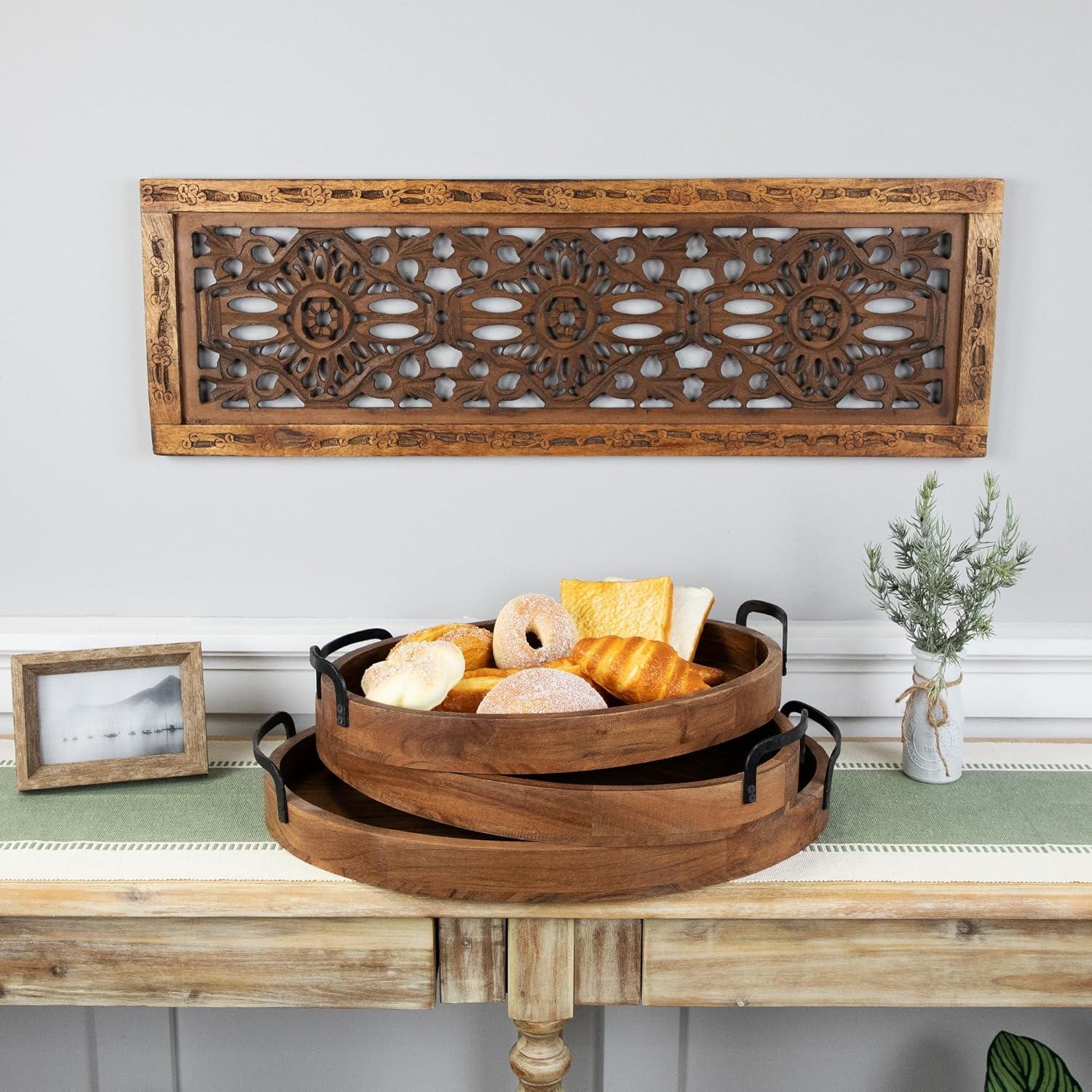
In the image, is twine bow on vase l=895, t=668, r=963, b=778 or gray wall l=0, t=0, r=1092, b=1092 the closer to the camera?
twine bow on vase l=895, t=668, r=963, b=778

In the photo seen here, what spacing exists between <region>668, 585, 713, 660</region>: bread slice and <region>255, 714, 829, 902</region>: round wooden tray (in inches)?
9.4

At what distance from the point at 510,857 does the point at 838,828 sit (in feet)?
1.34

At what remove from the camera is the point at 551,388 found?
140cm

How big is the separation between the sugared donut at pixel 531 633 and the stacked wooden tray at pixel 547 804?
0.16 m

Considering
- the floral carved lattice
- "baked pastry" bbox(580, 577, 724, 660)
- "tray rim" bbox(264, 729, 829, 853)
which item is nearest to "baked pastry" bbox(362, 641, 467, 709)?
"tray rim" bbox(264, 729, 829, 853)

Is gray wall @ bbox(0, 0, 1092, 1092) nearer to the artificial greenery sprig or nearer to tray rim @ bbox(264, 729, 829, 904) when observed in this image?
the artificial greenery sprig

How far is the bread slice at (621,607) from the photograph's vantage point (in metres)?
1.21

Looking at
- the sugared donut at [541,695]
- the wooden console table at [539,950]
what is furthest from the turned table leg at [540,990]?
the sugared donut at [541,695]

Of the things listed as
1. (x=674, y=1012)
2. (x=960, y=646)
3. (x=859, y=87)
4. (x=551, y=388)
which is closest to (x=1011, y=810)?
(x=960, y=646)

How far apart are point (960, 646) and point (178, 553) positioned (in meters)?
1.09

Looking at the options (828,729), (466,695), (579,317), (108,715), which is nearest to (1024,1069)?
(828,729)

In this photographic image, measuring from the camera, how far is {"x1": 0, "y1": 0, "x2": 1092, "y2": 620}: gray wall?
1.34 metres

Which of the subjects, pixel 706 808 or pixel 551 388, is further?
pixel 551 388

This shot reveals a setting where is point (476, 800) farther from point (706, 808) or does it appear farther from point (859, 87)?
point (859, 87)
